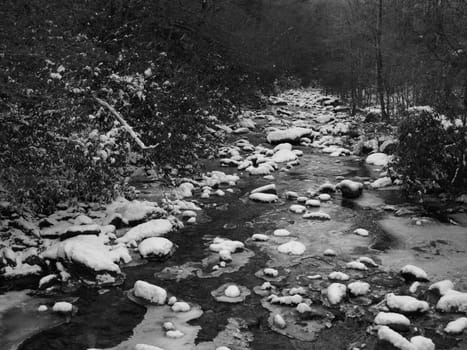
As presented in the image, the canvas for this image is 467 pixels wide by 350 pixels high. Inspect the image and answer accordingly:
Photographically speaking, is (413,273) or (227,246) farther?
(227,246)

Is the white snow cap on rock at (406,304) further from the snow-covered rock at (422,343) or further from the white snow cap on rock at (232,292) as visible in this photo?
the white snow cap on rock at (232,292)

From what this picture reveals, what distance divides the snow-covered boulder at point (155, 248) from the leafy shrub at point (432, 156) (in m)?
5.85

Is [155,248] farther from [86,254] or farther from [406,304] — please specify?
[406,304]

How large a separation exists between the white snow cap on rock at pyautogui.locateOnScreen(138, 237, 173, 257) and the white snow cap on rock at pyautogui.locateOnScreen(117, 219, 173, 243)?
40 cm

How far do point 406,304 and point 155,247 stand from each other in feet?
12.2

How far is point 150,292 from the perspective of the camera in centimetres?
612

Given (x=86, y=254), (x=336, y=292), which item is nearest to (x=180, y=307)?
(x=86, y=254)

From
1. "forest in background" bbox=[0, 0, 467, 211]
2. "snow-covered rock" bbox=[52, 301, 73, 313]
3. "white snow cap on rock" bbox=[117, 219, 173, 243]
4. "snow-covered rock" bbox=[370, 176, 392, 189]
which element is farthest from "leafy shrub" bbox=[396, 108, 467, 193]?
"snow-covered rock" bbox=[52, 301, 73, 313]

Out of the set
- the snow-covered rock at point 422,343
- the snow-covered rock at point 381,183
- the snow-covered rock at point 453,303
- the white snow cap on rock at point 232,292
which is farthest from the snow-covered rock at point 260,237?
the snow-covered rock at point 381,183

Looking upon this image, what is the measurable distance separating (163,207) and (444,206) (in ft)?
19.1

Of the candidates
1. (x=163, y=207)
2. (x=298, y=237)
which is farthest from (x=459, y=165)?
(x=163, y=207)

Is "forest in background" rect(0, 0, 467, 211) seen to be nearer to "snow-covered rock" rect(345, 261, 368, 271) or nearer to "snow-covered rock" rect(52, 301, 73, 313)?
"snow-covered rock" rect(52, 301, 73, 313)

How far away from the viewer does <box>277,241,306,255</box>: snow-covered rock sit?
7758 millimetres

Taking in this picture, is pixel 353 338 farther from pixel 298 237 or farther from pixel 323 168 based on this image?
pixel 323 168
